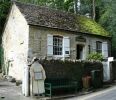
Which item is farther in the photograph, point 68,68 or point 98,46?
point 98,46

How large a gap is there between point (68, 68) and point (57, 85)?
6.00ft

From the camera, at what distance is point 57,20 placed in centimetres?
2523

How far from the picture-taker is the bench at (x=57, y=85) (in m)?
16.7

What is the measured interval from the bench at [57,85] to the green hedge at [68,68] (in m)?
0.40

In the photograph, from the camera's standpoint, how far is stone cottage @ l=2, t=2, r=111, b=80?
74.5ft

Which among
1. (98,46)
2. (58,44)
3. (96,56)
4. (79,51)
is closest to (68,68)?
(58,44)

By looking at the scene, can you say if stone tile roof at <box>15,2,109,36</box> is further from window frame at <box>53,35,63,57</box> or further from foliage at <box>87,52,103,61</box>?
foliage at <box>87,52,103,61</box>

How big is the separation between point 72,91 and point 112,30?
12.8 meters

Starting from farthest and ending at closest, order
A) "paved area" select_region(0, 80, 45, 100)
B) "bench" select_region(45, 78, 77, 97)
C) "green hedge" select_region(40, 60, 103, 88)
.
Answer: "green hedge" select_region(40, 60, 103, 88) → "bench" select_region(45, 78, 77, 97) → "paved area" select_region(0, 80, 45, 100)

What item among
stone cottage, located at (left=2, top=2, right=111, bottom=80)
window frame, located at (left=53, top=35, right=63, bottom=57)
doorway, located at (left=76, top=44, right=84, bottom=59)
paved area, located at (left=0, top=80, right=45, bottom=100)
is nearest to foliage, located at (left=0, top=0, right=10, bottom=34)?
stone cottage, located at (left=2, top=2, right=111, bottom=80)

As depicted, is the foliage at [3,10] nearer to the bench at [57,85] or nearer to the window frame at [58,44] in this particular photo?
the window frame at [58,44]

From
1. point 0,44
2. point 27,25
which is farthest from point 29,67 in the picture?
point 0,44

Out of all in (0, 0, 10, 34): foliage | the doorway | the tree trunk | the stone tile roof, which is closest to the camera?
the stone tile roof

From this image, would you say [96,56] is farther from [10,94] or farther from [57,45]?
[10,94]
